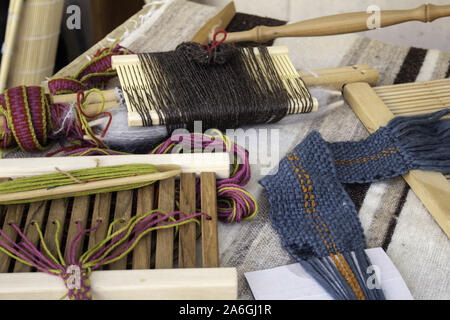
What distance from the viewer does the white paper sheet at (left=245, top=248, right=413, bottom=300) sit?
0.78m

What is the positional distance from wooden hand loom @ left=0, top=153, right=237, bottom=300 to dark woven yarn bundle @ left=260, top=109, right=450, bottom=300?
13 cm

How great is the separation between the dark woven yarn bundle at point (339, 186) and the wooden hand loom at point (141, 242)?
131mm

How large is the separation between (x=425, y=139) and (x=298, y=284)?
1.38 ft

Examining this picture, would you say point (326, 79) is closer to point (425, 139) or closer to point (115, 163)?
point (425, 139)

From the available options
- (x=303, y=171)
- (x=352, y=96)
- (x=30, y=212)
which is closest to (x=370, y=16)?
(x=352, y=96)

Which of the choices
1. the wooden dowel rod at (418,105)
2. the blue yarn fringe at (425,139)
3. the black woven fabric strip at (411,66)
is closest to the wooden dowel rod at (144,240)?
the blue yarn fringe at (425,139)

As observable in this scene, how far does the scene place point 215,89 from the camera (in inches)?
42.2

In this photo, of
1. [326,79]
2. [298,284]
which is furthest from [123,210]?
[326,79]

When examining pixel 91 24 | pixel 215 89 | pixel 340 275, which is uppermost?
pixel 215 89

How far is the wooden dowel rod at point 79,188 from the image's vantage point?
84 centimetres

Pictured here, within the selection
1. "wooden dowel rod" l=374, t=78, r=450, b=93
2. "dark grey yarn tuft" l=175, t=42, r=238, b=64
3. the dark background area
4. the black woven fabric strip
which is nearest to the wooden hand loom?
"dark grey yarn tuft" l=175, t=42, r=238, b=64

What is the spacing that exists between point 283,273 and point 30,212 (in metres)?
0.43

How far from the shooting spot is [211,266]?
777 mm

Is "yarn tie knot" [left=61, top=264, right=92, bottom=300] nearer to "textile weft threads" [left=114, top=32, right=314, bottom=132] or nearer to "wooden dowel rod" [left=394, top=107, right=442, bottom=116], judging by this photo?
"textile weft threads" [left=114, top=32, right=314, bottom=132]
